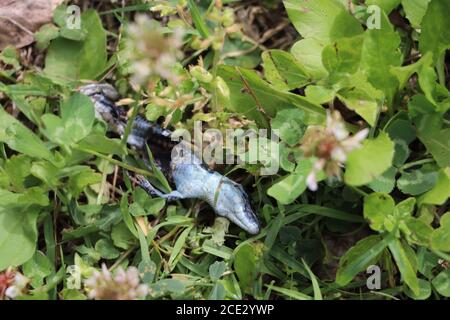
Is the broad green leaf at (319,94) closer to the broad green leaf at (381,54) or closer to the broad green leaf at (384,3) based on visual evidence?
the broad green leaf at (381,54)

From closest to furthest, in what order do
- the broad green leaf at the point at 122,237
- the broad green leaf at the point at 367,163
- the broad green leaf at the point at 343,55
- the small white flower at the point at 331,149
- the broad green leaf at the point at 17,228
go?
the small white flower at the point at 331,149 → the broad green leaf at the point at 367,163 → the broad green leaf at the point at 343,55 → the broad green leaf at the point at 17,228 → the broad green leaf at the point at 122,237

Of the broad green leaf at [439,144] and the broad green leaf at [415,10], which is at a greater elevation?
the broad green leaf at [415,10]

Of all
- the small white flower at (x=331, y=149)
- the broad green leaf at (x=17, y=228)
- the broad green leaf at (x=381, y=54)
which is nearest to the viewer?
the small white flower at (x=331, y=149)

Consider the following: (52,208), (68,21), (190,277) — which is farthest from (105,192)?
(68,21)

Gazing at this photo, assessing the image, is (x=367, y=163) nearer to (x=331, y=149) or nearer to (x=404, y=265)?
(x=331, y=149)

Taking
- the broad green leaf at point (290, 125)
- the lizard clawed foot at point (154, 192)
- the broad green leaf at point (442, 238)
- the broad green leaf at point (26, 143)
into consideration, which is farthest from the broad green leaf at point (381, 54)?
the broad green leaf at point (26, 143)
